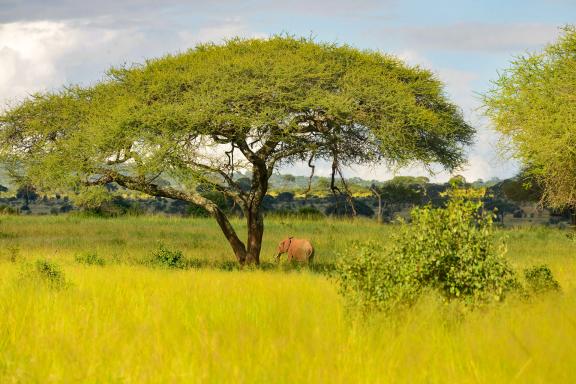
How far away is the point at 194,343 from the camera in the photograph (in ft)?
26.8

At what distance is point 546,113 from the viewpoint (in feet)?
88.0

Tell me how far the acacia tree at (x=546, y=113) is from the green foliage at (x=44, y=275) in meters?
16.5

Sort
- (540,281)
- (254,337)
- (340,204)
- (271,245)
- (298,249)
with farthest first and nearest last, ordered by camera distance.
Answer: (340,204) → (271,245) → (298,249) → (540,281) → (254,337)

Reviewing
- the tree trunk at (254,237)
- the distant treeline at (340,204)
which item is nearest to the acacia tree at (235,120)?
the tree trunk at (254,237)

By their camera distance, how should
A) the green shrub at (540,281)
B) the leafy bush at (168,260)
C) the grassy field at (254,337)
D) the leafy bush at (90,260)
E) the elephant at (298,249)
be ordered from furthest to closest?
the elephant at (298,249) → the leafy bush at (168,260) → the leafy bush at (90,260) → the green shrub at (540,281) → the grassy field at (254,337)

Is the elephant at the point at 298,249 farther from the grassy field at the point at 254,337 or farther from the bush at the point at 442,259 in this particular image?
the bush at the point at 442,259

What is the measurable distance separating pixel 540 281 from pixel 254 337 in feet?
24.7

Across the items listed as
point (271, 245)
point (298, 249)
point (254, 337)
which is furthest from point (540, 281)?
point (271, 245)

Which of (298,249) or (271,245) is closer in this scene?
(298,249)

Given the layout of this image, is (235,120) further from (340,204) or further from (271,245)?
(340,204)

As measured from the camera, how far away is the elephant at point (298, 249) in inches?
995

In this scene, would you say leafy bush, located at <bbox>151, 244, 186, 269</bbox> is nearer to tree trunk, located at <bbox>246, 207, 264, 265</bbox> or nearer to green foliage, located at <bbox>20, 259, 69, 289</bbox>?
tree trunk, located at <bbox>246, 207, 264, 265</bbox>

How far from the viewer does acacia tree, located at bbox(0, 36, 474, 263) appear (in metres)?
22.5

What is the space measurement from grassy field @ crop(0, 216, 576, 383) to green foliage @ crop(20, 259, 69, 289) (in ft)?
0.82
